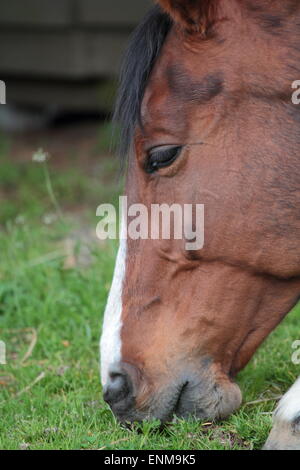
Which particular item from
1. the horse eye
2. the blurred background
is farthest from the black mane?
the blurred background

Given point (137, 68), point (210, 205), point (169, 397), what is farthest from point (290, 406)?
point (137, 68)

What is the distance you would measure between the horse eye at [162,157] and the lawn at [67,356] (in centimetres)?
51

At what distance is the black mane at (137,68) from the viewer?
2.73 m

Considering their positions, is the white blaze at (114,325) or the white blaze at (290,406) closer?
the white blaze at (290,406)

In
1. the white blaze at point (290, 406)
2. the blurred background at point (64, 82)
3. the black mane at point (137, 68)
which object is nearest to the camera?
the white blaze at point (290, 406)

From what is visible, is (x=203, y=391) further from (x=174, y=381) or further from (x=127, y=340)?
(x=127, y=340)

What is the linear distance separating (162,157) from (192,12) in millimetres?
440

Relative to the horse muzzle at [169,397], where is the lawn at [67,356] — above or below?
below

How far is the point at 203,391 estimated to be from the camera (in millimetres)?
2646

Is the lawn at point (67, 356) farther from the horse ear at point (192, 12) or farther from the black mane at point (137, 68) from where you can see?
the horse ear at point (192, 12)

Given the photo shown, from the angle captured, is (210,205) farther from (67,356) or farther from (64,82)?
(64,82)

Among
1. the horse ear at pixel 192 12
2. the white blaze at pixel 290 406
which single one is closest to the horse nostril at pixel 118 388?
the white blaze at pixel 290 406

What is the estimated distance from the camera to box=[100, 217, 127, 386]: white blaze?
8.75ft
